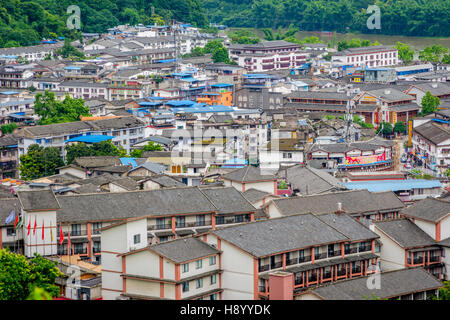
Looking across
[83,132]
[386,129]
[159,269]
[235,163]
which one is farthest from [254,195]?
[386,129]

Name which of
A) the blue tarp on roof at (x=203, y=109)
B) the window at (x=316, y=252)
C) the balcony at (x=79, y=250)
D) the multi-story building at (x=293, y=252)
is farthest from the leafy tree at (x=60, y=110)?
the window at (x=316, y=252)

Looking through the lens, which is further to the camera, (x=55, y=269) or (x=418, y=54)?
(x=418, y=54)

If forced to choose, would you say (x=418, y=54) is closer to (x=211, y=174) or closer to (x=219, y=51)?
(x=219, y=51)

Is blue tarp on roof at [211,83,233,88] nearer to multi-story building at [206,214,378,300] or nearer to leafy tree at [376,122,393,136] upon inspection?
leafy tree at [376,122,393,136]

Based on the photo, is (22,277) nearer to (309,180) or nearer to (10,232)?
(10,232)
